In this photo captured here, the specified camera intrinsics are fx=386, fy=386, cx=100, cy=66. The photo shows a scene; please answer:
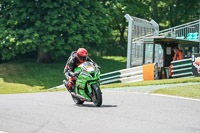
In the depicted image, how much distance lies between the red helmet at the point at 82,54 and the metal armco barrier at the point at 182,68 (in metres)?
9.33

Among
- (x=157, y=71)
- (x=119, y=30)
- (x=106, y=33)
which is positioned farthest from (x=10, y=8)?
(x=119, y=30)

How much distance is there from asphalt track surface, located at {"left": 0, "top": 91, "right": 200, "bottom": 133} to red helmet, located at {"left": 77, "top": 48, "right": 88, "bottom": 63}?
52.9 inches

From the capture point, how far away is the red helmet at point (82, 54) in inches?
384

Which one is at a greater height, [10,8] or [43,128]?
[10,8]

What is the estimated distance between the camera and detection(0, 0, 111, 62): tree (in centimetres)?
2850

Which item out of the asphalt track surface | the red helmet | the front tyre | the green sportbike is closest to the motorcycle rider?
the red helmet

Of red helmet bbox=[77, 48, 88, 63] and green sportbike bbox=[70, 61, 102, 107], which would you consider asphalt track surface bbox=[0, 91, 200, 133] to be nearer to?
green sportbike bbox=[70, 61, 102, 107]

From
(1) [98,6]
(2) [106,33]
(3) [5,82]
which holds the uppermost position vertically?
(1) [98,6]

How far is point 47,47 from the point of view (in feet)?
95.7

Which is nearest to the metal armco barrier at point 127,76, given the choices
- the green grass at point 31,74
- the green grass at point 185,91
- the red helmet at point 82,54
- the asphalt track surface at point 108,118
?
the green grass at point 185,91

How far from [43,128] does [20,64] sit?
2748 cm

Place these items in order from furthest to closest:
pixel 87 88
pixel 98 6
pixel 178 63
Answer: pixel 98 6 → pixel 178 63 → pixel 87 88

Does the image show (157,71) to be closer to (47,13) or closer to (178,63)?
(178,63)

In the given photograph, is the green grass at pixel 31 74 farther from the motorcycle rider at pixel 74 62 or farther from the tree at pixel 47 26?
the motorcycle rider at pixel 74 62
